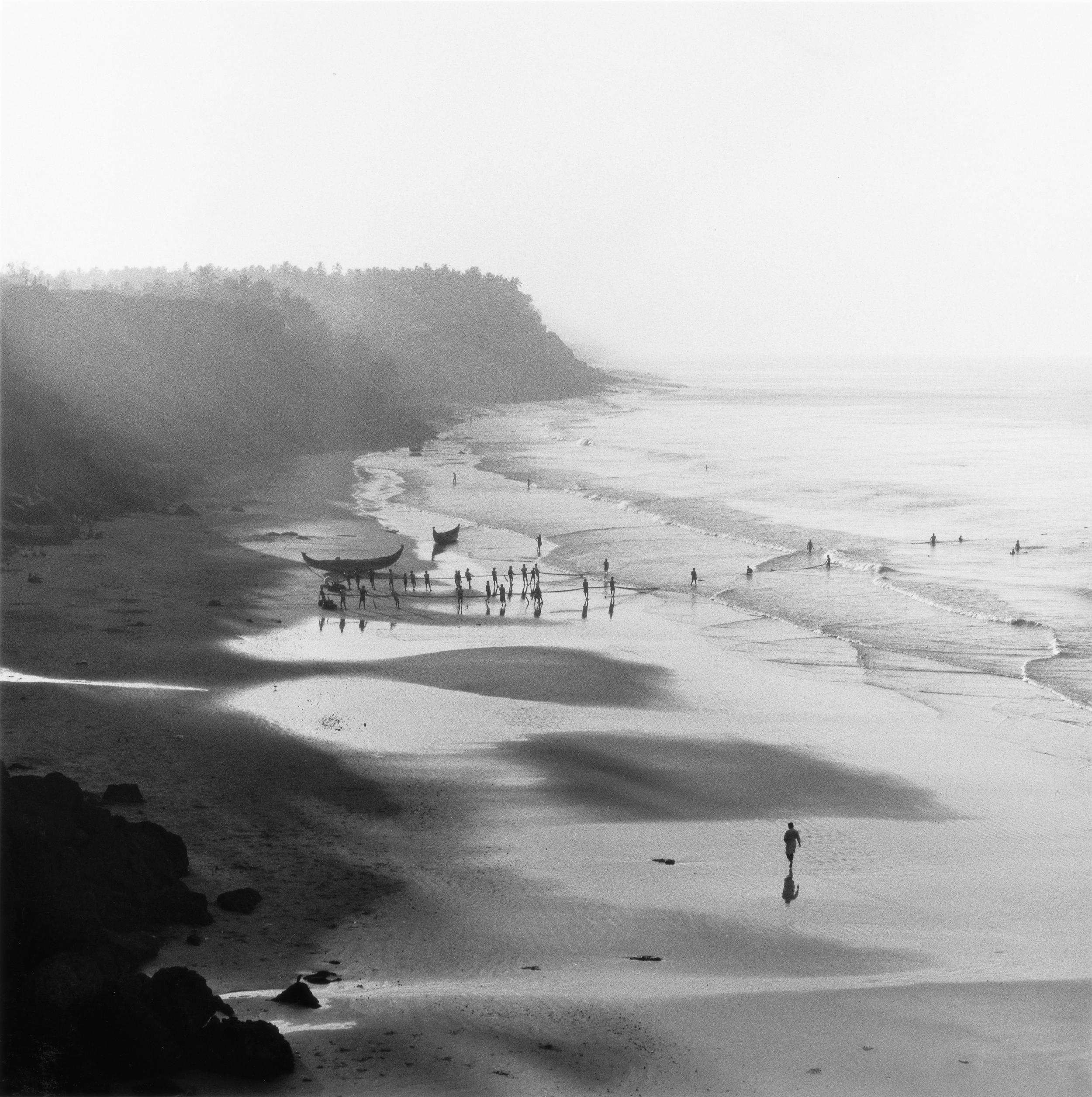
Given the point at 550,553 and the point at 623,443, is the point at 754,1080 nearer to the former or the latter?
the point at 550,553

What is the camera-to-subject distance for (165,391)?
79062mm

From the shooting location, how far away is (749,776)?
22.9m

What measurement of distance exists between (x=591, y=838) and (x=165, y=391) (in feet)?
217

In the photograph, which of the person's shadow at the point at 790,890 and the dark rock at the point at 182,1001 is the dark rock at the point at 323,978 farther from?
the person's shadow at the point at 790,890

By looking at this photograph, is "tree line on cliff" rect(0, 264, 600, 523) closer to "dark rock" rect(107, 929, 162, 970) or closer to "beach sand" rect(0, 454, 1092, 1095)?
"beach sand" rect(0, 454, 1092, 1095)

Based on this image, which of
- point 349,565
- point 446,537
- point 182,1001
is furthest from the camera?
point 446,537

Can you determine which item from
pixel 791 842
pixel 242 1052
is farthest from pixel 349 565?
pixel 242 1052

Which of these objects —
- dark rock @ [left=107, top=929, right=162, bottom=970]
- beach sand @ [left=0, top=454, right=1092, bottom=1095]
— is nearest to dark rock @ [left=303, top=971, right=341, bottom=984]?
beach sand @ [left=0, top=454, right=1092, bottom=1095]

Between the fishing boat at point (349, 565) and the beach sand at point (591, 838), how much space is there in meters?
5.51

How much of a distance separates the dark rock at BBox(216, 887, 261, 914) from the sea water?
21.1m

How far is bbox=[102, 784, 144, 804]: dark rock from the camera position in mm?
18500

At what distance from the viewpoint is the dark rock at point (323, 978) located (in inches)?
535

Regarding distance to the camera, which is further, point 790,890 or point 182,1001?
point 790,890

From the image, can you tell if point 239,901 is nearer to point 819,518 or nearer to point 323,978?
point 323,978
